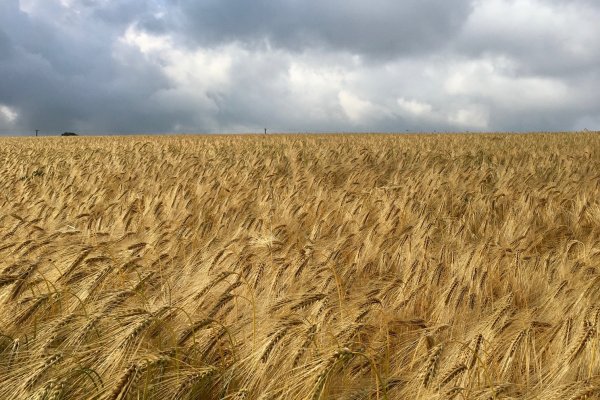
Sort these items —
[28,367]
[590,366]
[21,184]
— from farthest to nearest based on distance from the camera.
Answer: [21,184], [590,366], [28,367]

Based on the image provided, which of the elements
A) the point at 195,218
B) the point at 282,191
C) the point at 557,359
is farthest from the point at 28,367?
the point at 282,191

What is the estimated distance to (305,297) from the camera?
2580 millimetres

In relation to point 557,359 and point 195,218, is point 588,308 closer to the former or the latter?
point 557,359

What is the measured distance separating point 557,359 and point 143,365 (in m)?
1.52

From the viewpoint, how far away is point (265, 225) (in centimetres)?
491

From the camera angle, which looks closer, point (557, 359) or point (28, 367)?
point (28, 367)

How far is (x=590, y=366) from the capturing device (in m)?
2.07

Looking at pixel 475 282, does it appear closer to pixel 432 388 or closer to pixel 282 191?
pixel 432 388

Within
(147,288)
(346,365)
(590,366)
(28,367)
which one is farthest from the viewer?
(147,288)

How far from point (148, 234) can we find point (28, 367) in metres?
2.78

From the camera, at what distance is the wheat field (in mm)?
1945

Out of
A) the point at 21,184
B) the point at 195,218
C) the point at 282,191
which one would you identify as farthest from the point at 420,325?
the point at 21,184

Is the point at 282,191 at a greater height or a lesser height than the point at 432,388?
greater

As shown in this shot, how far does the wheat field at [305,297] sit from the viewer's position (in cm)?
195
